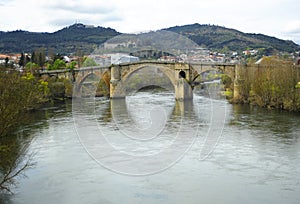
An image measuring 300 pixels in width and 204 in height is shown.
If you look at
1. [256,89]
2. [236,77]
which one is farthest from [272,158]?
[236,77]

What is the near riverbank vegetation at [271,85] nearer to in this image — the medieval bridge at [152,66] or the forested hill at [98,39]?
the medieval bridge at [152,66]

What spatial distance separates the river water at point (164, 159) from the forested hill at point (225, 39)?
5499 centimetres

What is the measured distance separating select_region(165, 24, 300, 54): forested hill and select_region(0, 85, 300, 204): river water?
5499 centimetres

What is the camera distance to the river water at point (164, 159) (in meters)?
10.1

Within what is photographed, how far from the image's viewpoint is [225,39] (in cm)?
8444

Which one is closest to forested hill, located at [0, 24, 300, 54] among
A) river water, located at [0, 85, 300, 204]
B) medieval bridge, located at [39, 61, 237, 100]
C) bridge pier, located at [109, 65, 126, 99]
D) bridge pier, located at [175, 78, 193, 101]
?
medieval bridge, located at [39, 61, 237, 100]

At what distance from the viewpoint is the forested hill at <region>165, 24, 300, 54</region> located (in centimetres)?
7988

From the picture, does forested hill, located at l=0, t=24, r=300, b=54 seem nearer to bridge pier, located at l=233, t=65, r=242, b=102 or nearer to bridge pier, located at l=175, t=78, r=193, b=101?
bridge pier, located at l=175, t=78, r=193, b=101

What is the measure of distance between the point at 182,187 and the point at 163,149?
3896 mm

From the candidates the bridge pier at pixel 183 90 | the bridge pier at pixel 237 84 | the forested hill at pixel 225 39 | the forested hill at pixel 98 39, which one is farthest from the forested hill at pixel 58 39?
the bridge pier at pixel 237 84

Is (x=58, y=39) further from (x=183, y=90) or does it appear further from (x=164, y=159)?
(x=164, y=159)

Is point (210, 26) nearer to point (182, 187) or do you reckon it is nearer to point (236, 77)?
point (236, 77)

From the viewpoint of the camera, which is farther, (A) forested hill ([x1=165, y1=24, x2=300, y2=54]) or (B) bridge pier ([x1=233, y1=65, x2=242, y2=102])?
(A) forested hill ([x1=165, y1=24, x2=300, y2=54])

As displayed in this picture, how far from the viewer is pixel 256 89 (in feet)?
83.2
